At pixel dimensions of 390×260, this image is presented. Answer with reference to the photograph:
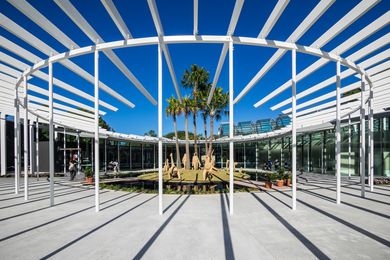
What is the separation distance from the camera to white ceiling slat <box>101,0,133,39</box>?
170 inches

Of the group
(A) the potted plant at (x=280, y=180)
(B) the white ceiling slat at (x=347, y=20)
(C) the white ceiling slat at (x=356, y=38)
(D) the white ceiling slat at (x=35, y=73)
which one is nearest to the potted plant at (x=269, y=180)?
(A) the potted plant at (x=280, y=180)

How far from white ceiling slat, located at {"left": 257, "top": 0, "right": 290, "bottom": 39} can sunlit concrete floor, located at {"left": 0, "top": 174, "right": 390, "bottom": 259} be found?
4.56m

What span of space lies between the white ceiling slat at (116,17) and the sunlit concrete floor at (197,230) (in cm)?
452

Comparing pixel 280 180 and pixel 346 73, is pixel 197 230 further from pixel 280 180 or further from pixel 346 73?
pixel 346 73

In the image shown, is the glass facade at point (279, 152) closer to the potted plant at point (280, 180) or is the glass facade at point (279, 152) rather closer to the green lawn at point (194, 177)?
the potted plant at point (280, 180)

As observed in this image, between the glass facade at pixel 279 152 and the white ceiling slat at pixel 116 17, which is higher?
the white ceiling slat at pixel 116 17

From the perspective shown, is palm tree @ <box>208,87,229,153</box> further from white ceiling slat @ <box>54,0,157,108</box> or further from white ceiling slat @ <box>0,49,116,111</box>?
white ceiling slat @ <box>54,0,157,108</box>

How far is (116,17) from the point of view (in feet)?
15.5

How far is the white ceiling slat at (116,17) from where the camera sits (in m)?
4.31

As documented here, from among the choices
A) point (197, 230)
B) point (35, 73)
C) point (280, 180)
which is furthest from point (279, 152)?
point (35, 73)

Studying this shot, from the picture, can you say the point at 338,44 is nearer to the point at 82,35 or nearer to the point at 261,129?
the point at 82,35

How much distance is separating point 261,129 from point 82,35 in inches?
770

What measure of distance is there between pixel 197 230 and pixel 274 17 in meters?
4.90

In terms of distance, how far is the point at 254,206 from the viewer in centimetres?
620
